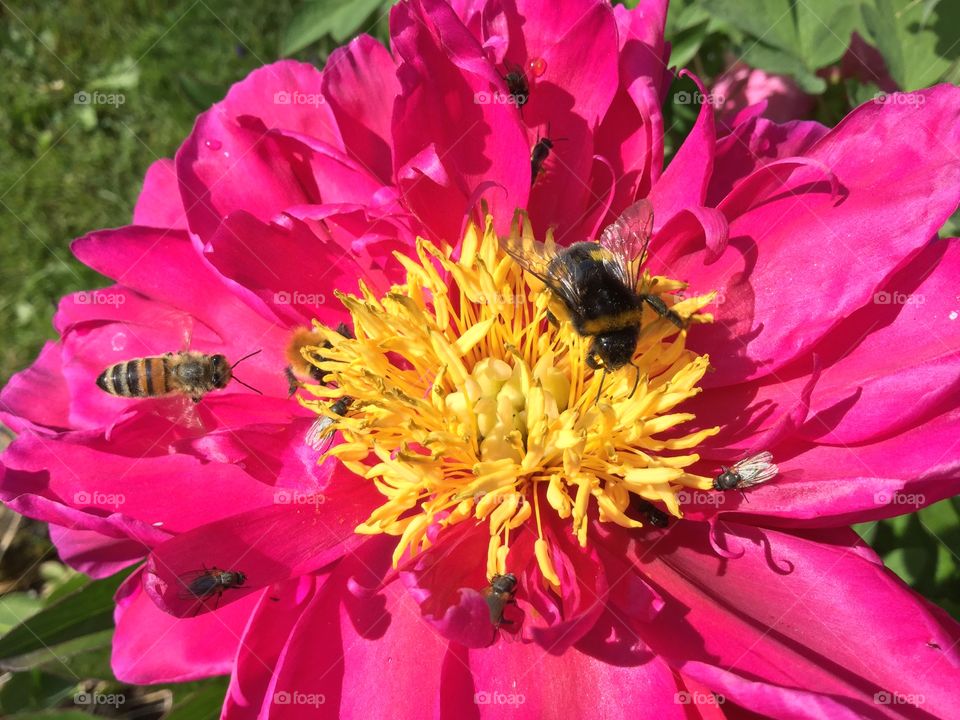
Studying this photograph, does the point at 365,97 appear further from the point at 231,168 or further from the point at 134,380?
the point at 134,380

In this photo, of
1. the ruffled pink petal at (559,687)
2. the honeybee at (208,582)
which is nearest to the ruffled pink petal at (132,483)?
the honeybee at (208,582)

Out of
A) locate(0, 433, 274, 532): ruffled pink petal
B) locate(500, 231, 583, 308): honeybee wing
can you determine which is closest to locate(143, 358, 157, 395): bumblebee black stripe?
locate(0, 433, 274, 532): ruffled pink petal

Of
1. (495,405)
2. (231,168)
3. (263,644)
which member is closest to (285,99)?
(231,168)

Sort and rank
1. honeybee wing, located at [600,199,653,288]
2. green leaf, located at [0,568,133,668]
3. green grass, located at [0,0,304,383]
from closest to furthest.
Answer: honeybee wing, located at [600,199,653,288] → green leaf, located at [0,568,133,668] → green grass, located at [0,0,304,383]

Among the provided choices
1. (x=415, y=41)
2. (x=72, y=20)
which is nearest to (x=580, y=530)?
(x=415, y=41)

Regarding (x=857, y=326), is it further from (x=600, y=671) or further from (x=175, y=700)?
(x=175, y=700)

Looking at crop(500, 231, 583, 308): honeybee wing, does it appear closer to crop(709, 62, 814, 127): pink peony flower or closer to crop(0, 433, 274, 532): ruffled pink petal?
crop(0, 433, 274, 532): ruffled pink petal

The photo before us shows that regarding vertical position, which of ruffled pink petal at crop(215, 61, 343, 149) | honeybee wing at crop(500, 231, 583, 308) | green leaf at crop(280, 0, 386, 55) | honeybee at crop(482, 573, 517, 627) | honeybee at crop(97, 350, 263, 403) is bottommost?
honeybee at crop(482, 573, 517, 627)
